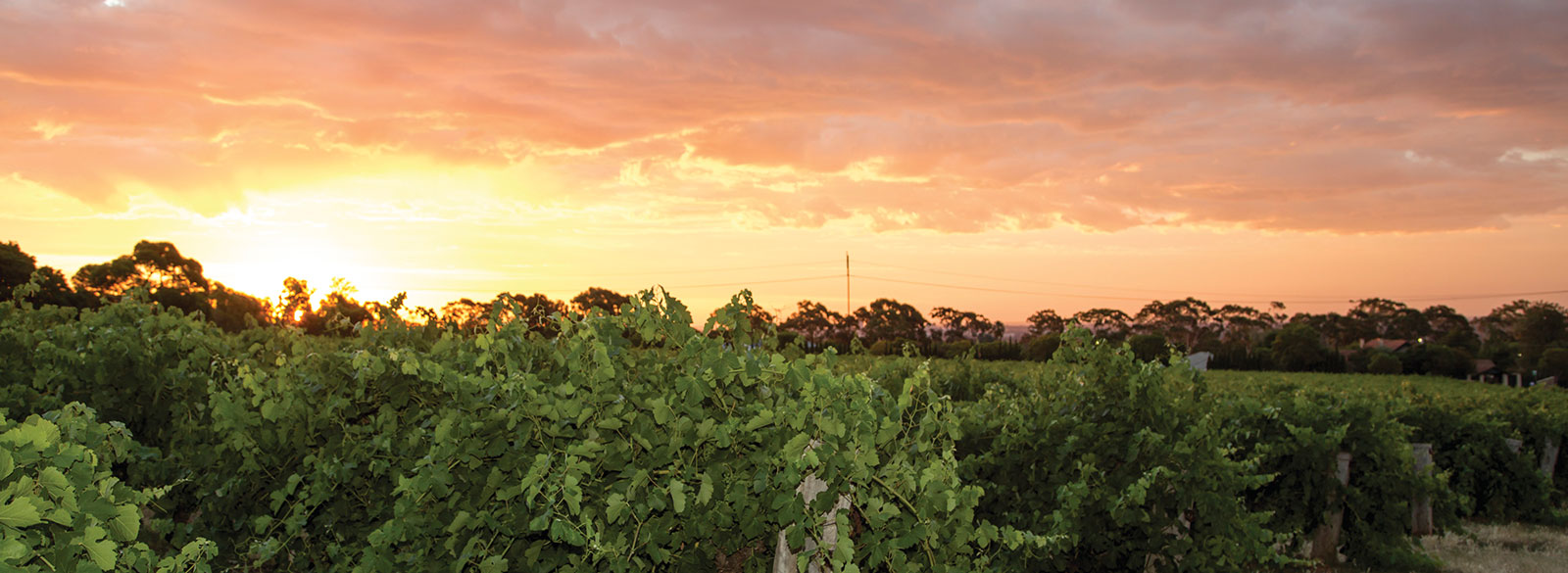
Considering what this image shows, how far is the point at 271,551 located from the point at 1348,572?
32.3ft

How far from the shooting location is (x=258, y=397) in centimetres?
514

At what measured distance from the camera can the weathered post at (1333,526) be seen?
32.5 feet

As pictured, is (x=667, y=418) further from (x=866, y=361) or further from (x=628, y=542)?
(x=866, y=361)

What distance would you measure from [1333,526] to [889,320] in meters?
75.3

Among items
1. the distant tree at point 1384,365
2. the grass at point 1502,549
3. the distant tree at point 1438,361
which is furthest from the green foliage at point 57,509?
the distant tree at point 1438,361

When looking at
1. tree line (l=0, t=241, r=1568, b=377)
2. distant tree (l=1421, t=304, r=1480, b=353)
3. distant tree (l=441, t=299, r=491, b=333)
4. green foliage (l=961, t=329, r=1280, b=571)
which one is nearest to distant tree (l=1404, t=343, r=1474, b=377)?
tree line (l=0, t=241, r=1568, b=377)

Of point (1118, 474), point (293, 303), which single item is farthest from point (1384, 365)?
point (293, 303)

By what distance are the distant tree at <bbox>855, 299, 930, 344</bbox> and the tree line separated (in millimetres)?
106

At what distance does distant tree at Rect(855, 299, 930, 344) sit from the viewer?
82.8 meters

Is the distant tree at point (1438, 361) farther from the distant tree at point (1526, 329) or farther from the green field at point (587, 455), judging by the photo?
the green field at point (587, 455)

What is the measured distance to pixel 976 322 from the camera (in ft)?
306

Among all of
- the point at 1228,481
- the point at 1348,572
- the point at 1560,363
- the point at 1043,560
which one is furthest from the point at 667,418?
the point at 1560,363

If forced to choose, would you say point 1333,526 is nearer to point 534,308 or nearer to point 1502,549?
point 1502,549

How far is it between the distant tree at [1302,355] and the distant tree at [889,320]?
26788 millimetres
